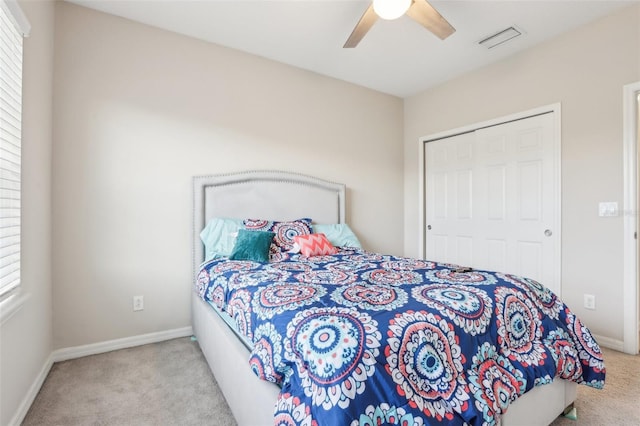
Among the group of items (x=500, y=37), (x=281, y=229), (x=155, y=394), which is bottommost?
(x=155, y=394)

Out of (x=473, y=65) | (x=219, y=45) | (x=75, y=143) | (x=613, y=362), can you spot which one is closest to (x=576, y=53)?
(x=473, y=65)

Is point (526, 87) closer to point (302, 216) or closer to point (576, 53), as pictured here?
point (576, 53)

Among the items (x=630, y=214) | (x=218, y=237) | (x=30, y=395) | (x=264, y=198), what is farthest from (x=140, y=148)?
(x=630, y=214)

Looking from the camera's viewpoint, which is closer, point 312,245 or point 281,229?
point 312,245

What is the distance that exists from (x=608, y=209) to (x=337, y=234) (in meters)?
2.23

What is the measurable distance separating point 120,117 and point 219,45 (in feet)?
3.66

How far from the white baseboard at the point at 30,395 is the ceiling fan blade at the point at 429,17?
121 inches

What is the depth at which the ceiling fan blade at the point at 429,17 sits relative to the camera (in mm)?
1914

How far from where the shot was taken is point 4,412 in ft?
4.58

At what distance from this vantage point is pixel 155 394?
1.80 metres

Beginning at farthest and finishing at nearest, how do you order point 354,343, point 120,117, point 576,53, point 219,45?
point 219,45
point 576,53
point 120,117
point 354,343

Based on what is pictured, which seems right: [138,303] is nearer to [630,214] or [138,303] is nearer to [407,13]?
[407,13]

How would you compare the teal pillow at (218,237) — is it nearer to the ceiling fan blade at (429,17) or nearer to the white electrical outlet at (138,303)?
the white electrical outlet at (138,303)

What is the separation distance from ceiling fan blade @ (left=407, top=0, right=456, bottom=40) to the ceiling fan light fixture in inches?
2.8
